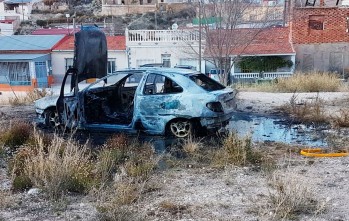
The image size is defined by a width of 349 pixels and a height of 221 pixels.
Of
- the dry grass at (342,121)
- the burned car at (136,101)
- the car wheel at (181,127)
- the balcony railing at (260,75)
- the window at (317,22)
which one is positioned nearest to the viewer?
the burned car at (136,101)

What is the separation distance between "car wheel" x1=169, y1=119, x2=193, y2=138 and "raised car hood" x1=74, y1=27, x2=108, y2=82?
2.19m

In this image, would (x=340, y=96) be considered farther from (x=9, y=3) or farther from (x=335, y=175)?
(x=9, y=3)

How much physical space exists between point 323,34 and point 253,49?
4976 millimetres

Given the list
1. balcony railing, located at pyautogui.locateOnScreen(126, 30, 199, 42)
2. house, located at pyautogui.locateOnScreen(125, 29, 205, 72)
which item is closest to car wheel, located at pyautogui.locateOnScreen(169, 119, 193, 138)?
balcony railing, located at pyautogui.locateOnScreen(126, 30, 199, 42)

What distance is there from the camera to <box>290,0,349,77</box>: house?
3297 cm

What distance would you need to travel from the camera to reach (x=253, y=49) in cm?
3375

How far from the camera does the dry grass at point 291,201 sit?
5.05 meters

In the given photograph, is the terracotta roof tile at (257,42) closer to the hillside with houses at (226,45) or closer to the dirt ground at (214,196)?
the hillside with houses at (226,45)

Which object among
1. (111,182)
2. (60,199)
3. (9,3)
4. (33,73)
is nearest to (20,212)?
(60,199)

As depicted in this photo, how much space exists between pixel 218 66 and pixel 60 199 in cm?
2420

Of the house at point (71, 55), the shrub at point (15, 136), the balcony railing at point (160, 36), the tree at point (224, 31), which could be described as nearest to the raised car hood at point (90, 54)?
the shrub at point (15, 136)

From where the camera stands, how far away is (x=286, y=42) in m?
34.4

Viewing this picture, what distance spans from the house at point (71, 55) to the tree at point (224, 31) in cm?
930

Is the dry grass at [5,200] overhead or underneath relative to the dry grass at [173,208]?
overhead
